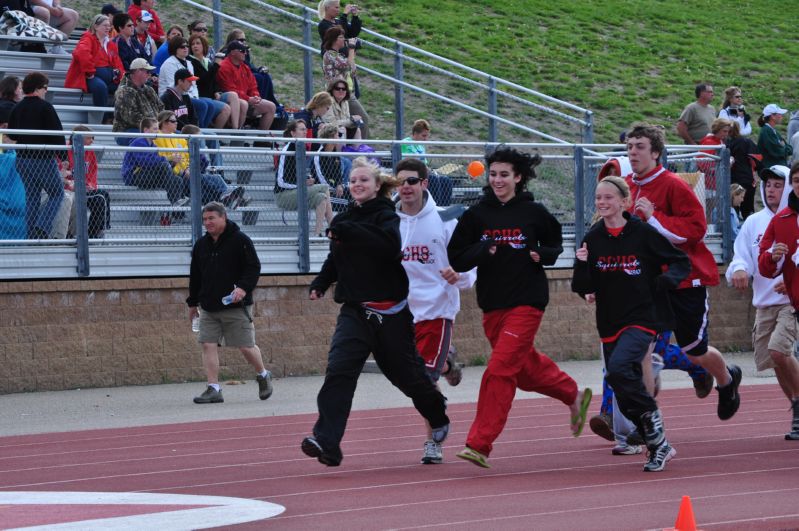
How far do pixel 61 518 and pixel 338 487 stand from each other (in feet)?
5.54

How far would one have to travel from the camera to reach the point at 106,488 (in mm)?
8789

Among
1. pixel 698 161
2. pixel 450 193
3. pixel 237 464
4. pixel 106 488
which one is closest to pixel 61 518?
pixel 106 488

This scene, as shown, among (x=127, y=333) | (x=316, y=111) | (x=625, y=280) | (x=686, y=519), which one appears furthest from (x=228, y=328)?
(x=686, y=519)

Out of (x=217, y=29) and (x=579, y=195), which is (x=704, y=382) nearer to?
(x=579, y=195)

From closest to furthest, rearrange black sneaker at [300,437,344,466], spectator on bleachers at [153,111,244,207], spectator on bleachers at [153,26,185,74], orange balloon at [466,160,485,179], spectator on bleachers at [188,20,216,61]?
black sneaker at [300,437,344,466] < spectator on bleachers at [153,111,244,207] < orange balloon at [466,160,485,179] < spectator on bleachers at [153,26,185,74] < spectator on bleachers at [188,20,216,61]

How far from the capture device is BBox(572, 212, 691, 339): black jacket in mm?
9148

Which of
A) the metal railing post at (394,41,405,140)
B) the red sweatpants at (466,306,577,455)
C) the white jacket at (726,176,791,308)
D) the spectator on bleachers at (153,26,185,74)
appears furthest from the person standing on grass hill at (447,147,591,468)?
the metal railing post at (394,41,405,140)

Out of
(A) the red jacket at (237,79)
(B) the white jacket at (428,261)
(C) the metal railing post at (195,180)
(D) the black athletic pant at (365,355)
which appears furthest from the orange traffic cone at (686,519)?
(A) the red jacket at (237,79)

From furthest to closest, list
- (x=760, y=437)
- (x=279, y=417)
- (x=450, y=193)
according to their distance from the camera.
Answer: (x=450, y=193), (x=279, y=417), (x=760, y=437)

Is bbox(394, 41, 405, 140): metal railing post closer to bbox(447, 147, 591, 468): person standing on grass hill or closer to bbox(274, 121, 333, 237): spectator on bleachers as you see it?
bbox(274, 121, 333, 237): spectator on bleachers

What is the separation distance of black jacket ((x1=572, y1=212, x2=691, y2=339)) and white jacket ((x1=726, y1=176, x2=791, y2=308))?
1722 mm

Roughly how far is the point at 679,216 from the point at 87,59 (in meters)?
10.3

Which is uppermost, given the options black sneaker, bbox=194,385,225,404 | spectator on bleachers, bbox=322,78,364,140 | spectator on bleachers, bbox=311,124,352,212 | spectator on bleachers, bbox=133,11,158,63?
spectator on bleachers, bbox=133,11,158,63

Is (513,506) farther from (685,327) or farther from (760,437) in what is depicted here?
(760,437)
